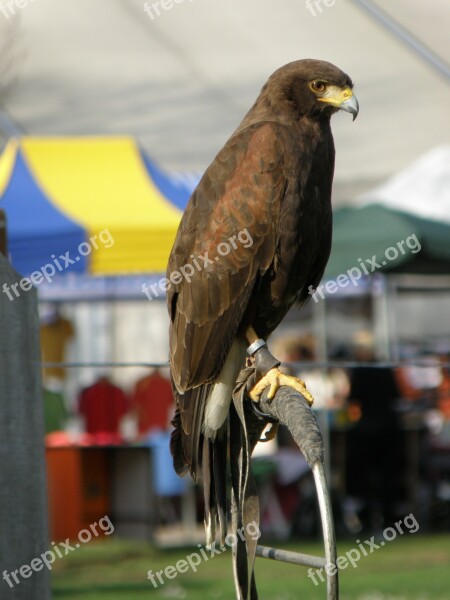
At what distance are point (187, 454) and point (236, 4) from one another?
21.8 ft

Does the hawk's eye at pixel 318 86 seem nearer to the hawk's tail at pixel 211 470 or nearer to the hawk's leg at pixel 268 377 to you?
the hawk's leg at pixel 268 377

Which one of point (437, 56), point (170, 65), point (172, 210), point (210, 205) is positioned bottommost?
point (210, 205)

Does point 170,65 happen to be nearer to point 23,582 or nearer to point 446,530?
point 446,530

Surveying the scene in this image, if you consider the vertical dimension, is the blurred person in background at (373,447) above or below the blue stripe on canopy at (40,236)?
below

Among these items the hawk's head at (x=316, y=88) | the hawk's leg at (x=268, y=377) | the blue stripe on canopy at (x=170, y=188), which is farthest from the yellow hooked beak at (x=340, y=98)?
the blue stripe on canopy at (x=170, y=188)

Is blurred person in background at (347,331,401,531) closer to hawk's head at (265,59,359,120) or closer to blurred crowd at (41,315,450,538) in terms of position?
blurred crowd at (41,315,450,538)

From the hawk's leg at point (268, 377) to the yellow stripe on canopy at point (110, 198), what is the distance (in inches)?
139

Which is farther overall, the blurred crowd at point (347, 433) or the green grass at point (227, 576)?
the blurred crowd at point (347, 433)

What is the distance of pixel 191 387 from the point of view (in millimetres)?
3225

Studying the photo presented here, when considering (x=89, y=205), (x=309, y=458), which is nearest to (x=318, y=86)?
(x=309, y=458)

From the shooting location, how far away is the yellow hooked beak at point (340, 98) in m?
3.27

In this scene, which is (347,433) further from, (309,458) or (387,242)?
(309,458)

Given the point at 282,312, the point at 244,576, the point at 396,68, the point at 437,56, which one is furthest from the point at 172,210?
the point at 244,576

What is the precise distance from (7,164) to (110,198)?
79cm
